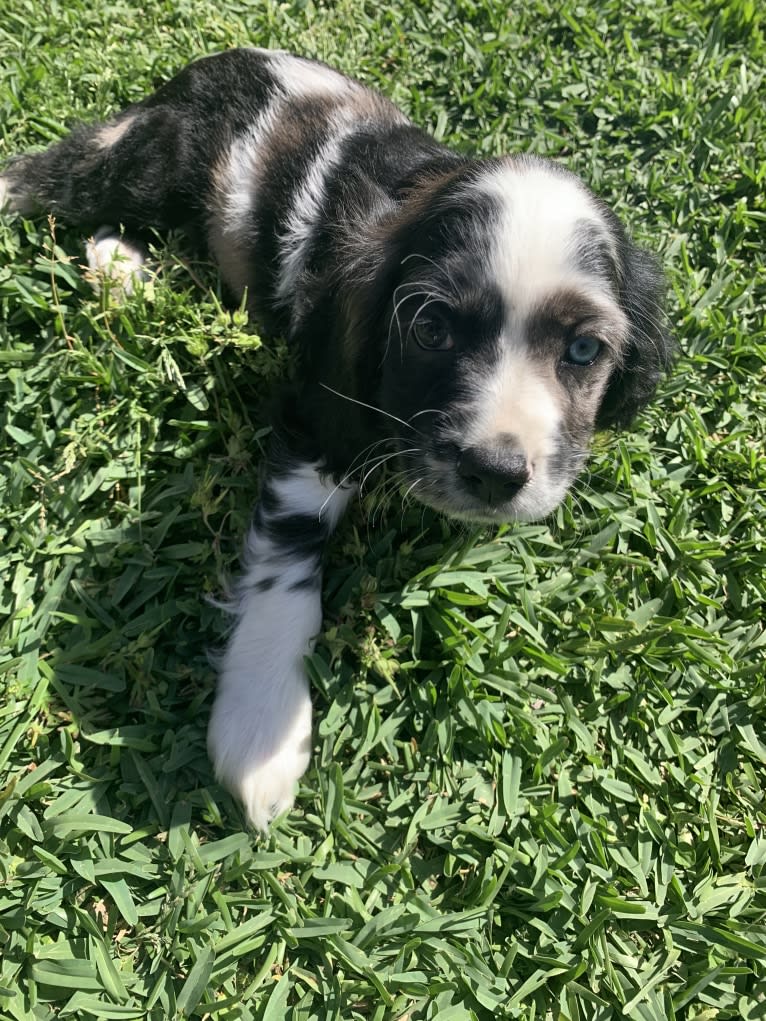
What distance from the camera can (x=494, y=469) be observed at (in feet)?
6.37

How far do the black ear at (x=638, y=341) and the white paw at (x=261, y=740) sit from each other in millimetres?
1373

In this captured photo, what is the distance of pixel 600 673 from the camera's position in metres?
2.70

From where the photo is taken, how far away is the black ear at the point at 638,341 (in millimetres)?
2434

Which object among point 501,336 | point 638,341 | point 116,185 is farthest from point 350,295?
point 116,185

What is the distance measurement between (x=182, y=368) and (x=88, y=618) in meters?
0.98

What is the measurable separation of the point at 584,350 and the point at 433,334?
427mm

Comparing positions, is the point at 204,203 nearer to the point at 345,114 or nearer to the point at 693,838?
the point at 345,114

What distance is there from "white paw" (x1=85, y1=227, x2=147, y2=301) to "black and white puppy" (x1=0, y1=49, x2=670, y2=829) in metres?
0.01

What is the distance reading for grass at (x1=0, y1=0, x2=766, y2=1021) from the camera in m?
2.25

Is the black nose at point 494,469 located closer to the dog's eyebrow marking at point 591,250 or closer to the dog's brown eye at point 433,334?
Result: the dog's brown eye at point 433,334

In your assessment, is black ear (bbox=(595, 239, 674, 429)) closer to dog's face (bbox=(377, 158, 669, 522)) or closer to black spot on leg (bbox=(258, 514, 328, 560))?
dog's face (bbox=(377, 158, 669, 522))

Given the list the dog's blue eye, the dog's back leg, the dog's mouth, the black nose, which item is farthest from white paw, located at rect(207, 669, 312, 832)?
the dog's back leg

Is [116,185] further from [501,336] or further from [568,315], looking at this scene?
[568,315]

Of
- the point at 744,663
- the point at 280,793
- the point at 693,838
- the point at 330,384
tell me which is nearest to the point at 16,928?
the point at 280,793
